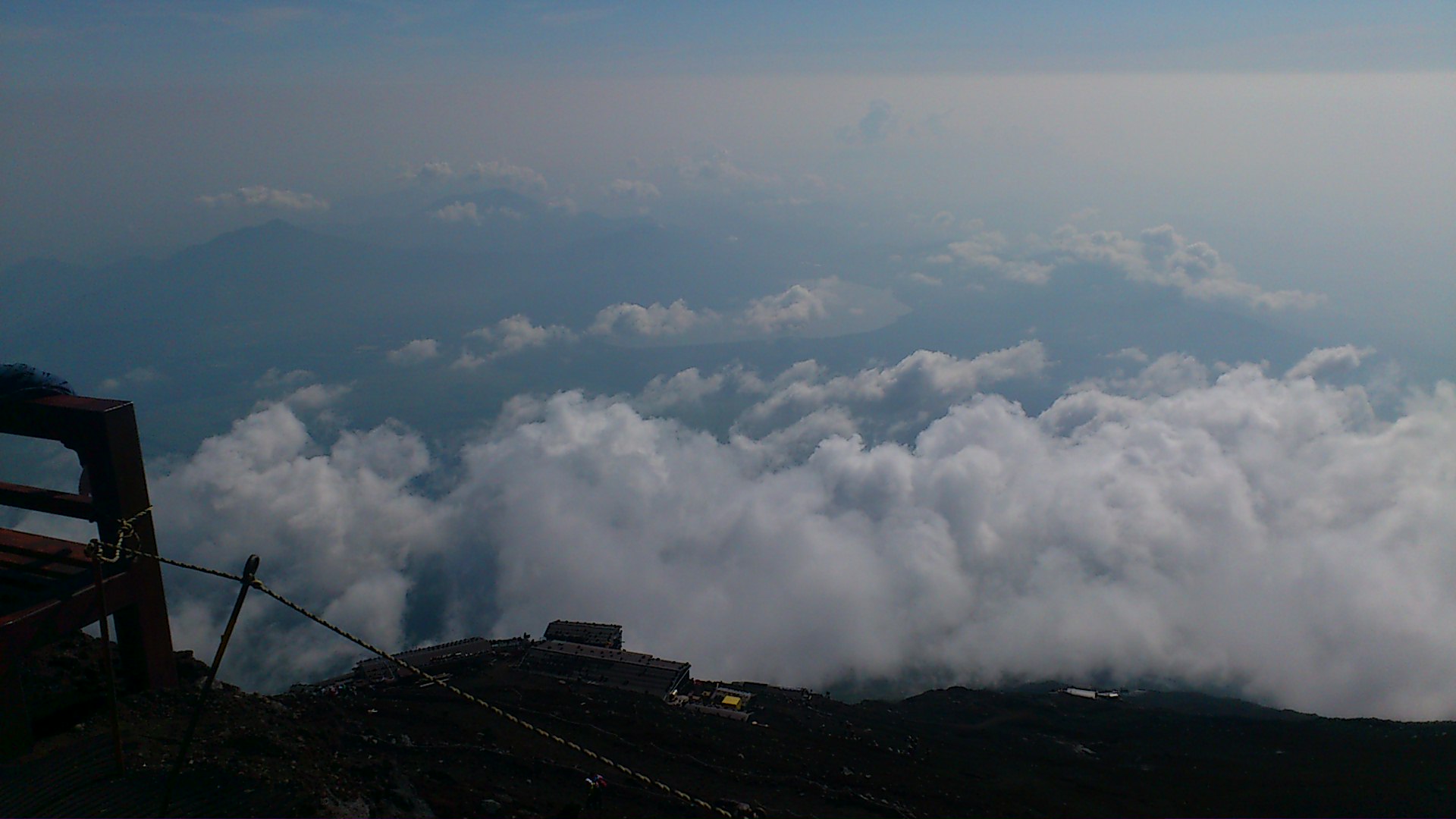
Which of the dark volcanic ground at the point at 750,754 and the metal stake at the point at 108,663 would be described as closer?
the metal stake at the point at 108,663

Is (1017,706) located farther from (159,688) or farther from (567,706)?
(159,688)

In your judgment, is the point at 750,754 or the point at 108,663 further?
the point at 750,754

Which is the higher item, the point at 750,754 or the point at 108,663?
the point at 108,663

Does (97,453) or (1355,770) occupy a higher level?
(97,453)

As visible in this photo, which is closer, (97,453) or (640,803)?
(97,453)

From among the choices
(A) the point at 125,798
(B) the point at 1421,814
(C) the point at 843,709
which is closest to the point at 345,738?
(A) the point at 125,798

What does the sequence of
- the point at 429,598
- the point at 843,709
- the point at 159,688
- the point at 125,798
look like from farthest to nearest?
the point at 429,598 → the point at 843,709 → the point at 159,688 → the point at 125,798

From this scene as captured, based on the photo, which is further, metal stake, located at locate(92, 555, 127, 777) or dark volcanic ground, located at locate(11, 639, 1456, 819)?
dark volcanic ground, located at locate(11, 639, 1456, 819)

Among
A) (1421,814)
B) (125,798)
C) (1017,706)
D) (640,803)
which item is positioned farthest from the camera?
(1017,706)
